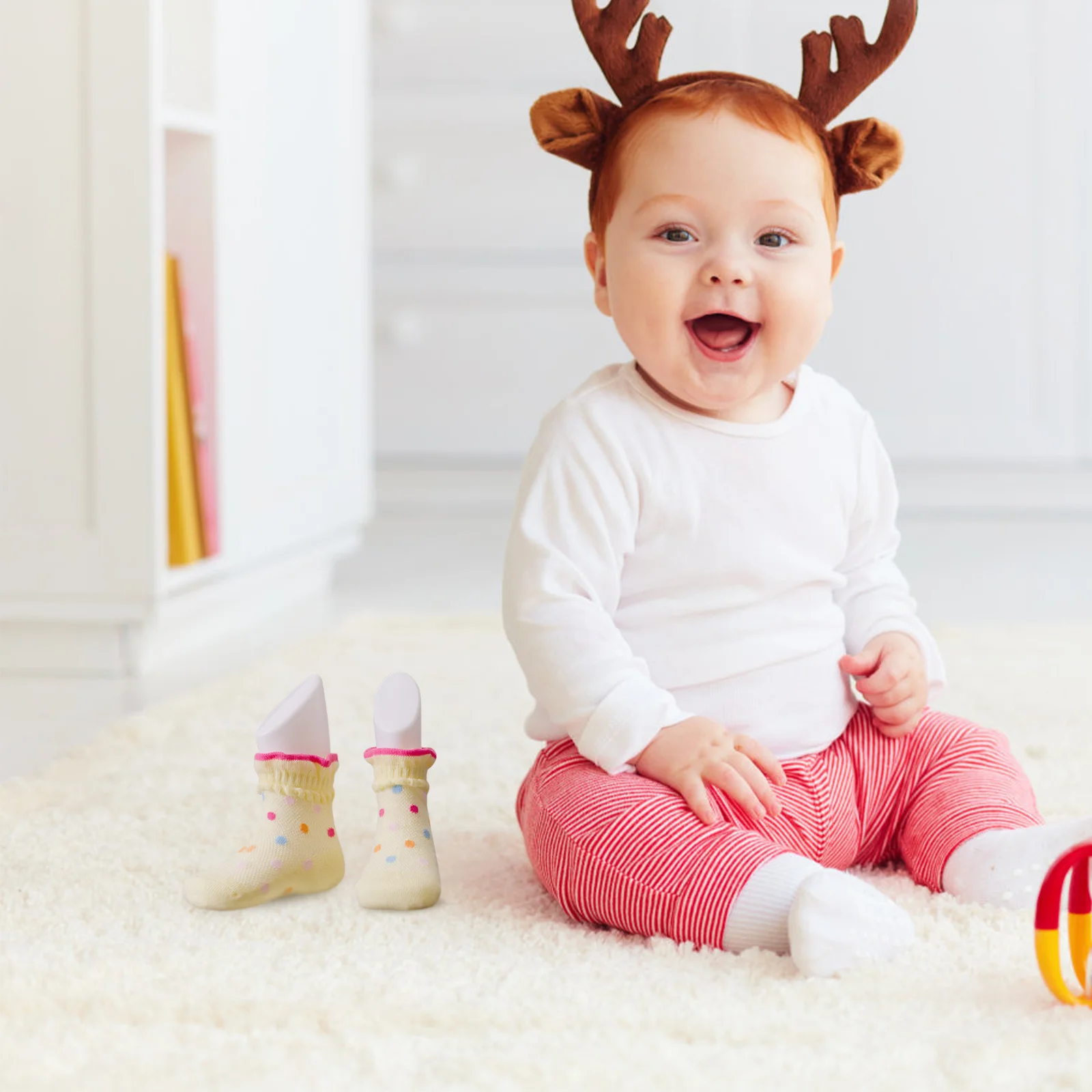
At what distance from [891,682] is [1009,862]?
0.43 ft

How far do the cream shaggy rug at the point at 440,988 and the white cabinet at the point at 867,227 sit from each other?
1.59 meters

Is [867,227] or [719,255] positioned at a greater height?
[867,227]

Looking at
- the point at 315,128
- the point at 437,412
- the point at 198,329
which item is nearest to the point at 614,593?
the point at 198,329

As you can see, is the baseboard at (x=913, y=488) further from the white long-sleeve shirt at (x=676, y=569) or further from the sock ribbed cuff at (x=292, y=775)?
the sock ribbed cuff at (x=292, y=775)

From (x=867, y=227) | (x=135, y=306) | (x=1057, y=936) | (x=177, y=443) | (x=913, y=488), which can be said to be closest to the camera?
Answer: (x=1057, y=936)

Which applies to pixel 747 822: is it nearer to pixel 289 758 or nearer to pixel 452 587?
pixel 289 758

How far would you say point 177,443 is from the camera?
148 centimetres

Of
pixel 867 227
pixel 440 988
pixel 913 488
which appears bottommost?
pixel 440 988

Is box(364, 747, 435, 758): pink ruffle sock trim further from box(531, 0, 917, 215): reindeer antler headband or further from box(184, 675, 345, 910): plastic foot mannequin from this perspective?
box(531, 0, 917, 215): reindeer antler headband

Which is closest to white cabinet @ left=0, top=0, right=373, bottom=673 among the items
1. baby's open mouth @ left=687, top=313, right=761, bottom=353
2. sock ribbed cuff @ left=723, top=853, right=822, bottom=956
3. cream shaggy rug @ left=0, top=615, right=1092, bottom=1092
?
cream shaggy rug @ left=0, top=615, right=1092, bottom=1092

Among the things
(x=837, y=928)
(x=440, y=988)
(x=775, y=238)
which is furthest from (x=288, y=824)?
(x=775, y=238)

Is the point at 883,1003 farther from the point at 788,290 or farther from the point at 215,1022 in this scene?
Result: the point at 788,290

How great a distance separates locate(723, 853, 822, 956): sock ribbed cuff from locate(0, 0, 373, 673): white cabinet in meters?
0.81

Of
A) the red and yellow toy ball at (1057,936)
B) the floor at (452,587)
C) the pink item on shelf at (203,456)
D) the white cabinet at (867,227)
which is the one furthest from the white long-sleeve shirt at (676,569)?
the white cabinet at (867,227)
